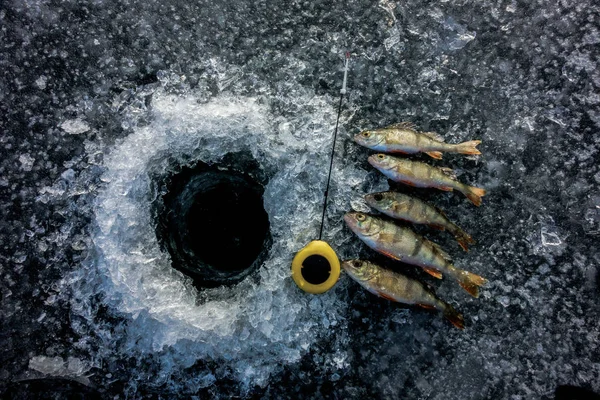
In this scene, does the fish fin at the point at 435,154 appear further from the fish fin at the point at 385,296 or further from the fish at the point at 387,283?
the fish fin at the point at 385,296

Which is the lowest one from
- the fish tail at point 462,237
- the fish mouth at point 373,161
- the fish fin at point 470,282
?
the fish fin at point 470,282

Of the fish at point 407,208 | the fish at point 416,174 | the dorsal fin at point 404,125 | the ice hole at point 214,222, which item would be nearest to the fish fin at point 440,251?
the fish at point 407,208

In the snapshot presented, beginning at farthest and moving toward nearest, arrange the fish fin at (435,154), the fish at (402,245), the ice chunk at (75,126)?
the ice chunk at (75,126)
the fish fin at (435,154)
the fish at (402,245)

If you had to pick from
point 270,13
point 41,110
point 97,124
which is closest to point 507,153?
point 270,13

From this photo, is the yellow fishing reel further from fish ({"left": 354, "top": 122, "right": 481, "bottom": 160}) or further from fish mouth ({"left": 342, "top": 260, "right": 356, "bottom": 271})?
fish ({"left": 354, "top": 122, "right": 481, "bottom": 160})


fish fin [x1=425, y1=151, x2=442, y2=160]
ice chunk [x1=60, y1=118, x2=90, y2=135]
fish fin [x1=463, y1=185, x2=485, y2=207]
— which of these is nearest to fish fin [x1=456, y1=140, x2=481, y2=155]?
Answer: fish fin [x1=425, y1=151, x2=442, y2=160]

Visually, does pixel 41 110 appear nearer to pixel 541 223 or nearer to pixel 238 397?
pixel 238 397
